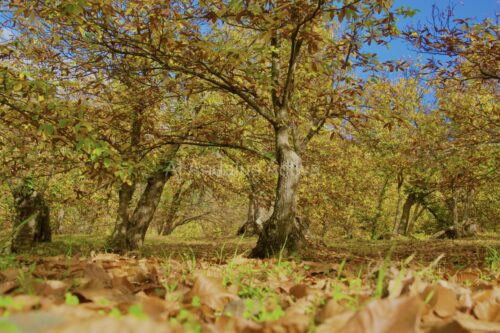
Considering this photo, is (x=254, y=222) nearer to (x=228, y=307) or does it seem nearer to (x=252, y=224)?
(x=252, y=224)

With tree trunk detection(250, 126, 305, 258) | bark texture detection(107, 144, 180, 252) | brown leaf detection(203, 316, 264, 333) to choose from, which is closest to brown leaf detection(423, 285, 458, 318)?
brown leaf detection(203, 316, 264, 333)

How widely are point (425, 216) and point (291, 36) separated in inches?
1367

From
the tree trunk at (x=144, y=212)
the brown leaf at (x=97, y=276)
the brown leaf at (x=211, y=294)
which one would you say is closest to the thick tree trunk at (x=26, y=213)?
the tree trunk at (x=144, y=212)

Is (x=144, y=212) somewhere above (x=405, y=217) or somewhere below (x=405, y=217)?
below

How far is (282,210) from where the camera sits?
20.4 feet

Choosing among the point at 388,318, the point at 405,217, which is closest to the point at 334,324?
the point at 388,318

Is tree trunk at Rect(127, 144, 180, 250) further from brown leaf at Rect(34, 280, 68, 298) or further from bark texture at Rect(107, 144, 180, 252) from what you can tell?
brown leaf at Rect(34, 280, 68, 298)

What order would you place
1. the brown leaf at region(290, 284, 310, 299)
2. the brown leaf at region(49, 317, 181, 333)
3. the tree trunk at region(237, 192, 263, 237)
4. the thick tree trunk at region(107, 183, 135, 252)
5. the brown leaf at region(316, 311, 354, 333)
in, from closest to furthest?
the brown leaf at region(49, 317, 181, 333), the brown leaf at region(316, 311, 354, 333), the brown leaf at region(290, 284, 310, 299), the thick tree trunk at region(107, 183, 135, 252), the tree trunk at region(237, 192, 263, 237)

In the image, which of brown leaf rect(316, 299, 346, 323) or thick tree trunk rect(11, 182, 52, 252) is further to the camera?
thick tree trunk rect(11, 182, 52, 252)

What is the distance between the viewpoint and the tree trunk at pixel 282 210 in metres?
6.14

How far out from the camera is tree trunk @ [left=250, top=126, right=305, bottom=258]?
6.14 metres

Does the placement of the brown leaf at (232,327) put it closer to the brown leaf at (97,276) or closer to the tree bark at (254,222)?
the brown leaf at (97,276)

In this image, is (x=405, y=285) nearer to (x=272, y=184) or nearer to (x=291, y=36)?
(x=291, y=36)

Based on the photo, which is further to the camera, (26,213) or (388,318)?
(26,213)
